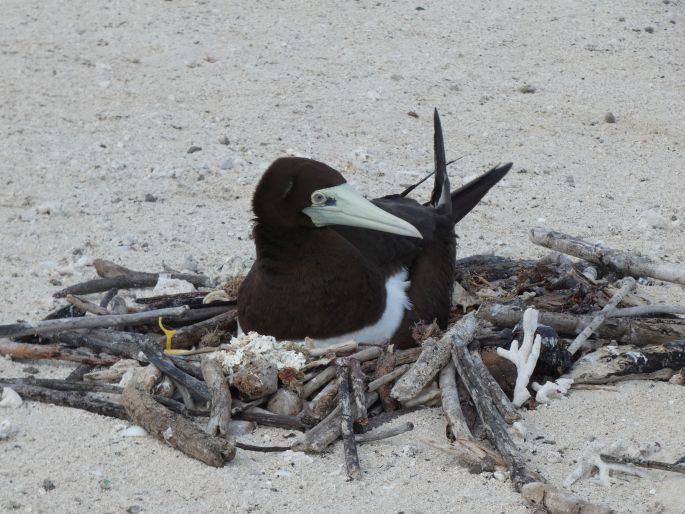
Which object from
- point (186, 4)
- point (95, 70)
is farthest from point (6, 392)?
point (186, 4)

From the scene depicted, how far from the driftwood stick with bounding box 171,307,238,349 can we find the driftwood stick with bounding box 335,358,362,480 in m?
1.07

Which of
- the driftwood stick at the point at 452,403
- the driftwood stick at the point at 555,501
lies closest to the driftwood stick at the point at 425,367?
the driftwood stick at the point at 452,403

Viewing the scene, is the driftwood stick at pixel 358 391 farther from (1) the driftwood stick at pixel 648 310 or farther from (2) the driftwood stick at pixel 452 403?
(1) the driftwood stick at pixel 648 310

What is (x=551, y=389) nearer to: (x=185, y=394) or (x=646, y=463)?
(x=646, y=463)

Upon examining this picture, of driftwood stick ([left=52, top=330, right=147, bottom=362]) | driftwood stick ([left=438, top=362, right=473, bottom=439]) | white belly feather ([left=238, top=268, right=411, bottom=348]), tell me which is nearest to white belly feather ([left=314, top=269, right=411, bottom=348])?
white belly feather ([left=238, top=268, right=411, bottom=348])

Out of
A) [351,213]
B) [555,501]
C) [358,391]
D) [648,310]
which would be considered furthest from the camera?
[648,310]

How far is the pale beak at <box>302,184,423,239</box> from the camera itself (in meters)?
5.04

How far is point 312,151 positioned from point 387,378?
384 centimetres

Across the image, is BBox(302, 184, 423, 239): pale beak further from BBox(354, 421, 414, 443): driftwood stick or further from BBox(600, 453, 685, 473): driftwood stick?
BBox(600, 453, 685, 473): driftwood stick

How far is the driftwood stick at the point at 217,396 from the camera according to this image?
463 cm

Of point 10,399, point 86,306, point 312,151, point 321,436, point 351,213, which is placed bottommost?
point 312,151

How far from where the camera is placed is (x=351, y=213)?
5.10 m

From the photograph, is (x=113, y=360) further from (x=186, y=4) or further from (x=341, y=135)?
(x=186, y=4)

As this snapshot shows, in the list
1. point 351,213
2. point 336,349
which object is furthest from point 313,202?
point 336,349
